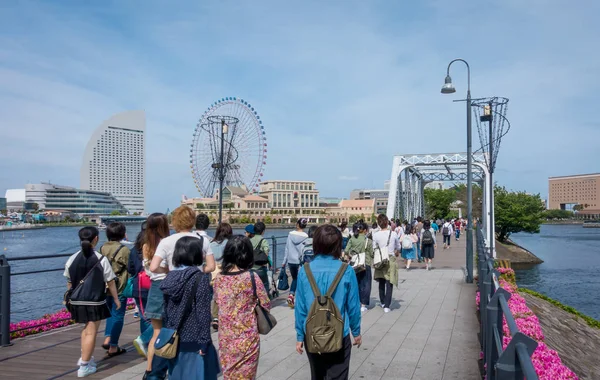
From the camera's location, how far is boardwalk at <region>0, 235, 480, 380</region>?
5.87 metres

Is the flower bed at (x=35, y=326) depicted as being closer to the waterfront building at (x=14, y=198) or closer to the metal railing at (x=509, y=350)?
the metal railing at (x=509, y=350)

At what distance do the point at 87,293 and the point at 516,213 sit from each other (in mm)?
58343

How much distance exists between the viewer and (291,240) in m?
9.10

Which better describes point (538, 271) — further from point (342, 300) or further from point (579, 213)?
point (579, 213)

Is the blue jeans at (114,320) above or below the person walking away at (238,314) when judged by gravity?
below

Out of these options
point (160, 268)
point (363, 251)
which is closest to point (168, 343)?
point (160, 268)

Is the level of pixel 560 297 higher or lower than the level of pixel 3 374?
lower

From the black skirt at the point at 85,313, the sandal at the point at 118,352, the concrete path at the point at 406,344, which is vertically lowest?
the concrete path at the point at 406,344

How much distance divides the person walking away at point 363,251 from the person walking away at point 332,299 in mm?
5216

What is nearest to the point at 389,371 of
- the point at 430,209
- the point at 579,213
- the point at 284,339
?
the point at 284,339

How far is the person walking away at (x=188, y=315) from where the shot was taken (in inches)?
157

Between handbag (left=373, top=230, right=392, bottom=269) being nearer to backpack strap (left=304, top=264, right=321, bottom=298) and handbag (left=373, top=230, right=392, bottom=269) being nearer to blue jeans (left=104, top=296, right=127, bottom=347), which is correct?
blue jeans (left=104, top=296, right=127, bottom=347)

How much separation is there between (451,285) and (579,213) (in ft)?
668

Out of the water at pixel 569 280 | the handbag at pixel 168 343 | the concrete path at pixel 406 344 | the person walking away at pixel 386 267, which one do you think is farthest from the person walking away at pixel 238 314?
the water at pixel 569 280
